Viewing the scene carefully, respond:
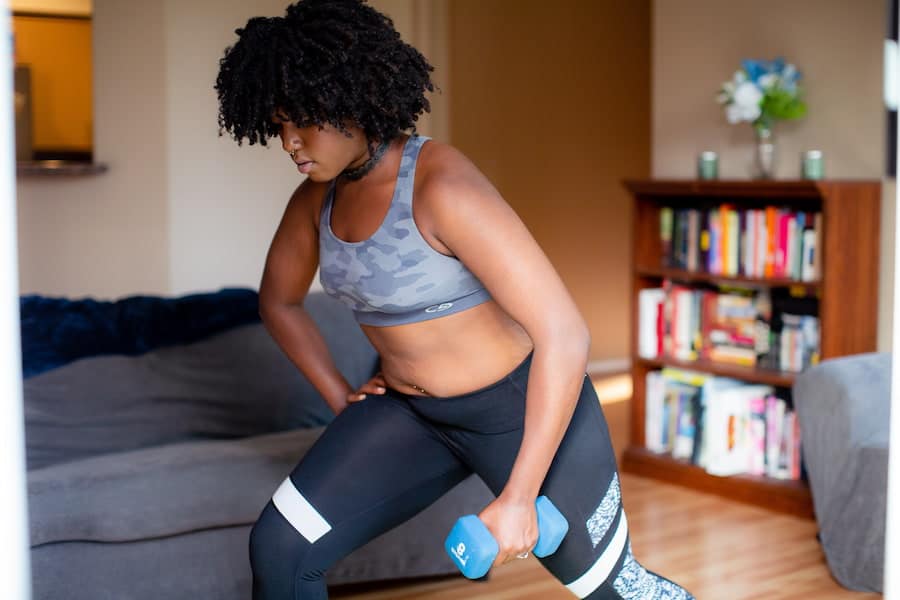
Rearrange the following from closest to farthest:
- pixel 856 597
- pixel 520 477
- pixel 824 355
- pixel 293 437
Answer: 1. pixel 520 477
2. pixel 856 597
3. pixel 293 437
4. pixel 824 355

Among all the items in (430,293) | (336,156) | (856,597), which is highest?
(336,156)

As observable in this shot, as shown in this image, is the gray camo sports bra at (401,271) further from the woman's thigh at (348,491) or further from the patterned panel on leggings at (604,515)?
the patterned panel on leggings at (604,515)

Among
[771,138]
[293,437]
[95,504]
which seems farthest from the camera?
[771,138]

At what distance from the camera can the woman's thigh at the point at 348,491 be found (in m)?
1.96

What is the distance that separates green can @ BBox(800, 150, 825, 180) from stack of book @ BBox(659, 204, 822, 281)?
0.13 meters

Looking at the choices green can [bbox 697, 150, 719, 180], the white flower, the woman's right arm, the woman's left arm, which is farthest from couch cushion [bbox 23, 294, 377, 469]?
the woman's left arm

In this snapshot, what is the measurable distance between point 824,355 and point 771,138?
0.85 meters

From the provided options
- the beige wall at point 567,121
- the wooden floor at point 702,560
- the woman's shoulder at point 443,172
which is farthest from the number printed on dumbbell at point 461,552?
the beige wall at point 567,121

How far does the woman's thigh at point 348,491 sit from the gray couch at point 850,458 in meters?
1.61

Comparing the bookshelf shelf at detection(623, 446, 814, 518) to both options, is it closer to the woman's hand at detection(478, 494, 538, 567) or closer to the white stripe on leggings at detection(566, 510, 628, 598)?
the white stripe on leggings at detection(566, 510, 628, 598)

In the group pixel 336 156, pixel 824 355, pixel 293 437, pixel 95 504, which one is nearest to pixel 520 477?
pixel 336 156

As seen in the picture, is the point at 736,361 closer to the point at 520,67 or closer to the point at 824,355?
the point at 824,355

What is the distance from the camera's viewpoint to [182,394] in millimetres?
3535

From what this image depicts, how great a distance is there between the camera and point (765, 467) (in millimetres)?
4180
